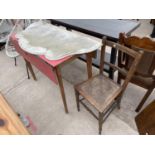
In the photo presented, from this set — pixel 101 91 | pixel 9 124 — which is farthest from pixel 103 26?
pixel 9 124

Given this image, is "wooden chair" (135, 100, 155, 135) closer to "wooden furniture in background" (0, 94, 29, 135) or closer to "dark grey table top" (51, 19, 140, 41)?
"dark grey table top" (51, 19, 140, 41)

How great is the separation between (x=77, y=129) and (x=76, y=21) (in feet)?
4.30

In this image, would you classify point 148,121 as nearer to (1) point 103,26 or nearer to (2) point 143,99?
(2) point 143,99

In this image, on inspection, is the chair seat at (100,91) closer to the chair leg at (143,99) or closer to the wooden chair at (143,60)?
the wooden chair at (143,60)

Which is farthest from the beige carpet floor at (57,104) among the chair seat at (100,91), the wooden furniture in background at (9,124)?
the wooden furniture in background at (9,124)

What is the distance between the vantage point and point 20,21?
Result: 2094 millimetres

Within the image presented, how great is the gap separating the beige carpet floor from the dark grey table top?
0.75 meters

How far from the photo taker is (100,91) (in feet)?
4.56

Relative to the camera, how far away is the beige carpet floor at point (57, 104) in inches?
61.8

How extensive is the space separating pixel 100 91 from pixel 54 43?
0.64m

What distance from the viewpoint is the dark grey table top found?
5.10 ft

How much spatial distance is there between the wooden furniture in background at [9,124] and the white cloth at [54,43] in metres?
0.57
